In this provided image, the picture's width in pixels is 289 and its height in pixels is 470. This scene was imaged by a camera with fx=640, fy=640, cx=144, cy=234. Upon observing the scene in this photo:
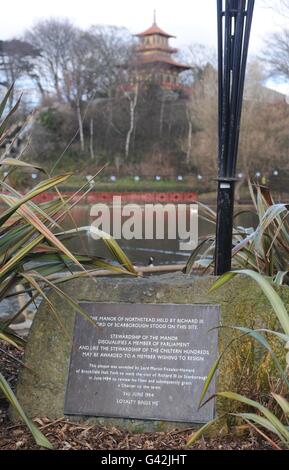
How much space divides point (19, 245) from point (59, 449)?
870mm

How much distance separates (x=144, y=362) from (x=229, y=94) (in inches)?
49.0

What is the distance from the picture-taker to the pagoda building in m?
49.8

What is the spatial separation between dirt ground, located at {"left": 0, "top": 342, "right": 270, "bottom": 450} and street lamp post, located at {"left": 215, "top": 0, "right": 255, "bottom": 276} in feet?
2.72

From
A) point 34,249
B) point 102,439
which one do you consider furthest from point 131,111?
point 102,439

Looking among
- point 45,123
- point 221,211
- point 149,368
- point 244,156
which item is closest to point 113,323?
A: point 149,368

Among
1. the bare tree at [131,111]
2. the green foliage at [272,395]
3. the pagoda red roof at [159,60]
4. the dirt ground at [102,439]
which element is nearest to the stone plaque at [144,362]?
the dirt ground at [102,439]

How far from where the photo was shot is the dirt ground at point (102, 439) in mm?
2449

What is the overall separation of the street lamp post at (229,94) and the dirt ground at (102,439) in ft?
2.72

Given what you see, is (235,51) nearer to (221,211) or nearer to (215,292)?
(221,211)

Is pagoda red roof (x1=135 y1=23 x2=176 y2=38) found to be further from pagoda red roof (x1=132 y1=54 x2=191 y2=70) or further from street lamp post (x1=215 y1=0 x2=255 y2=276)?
street lamp post (x1=215 y1=0 x2=255 y2=276)

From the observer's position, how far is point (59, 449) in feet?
7.93

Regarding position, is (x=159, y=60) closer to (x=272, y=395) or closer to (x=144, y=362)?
(x=144, y=362)

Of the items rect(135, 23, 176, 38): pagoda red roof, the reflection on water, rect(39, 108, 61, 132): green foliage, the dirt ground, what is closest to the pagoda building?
rect(135, 23, 176, 38): pagoda red roof

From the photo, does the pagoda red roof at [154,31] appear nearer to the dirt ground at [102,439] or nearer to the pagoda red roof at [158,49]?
the pagoda red roof at [158,49]
